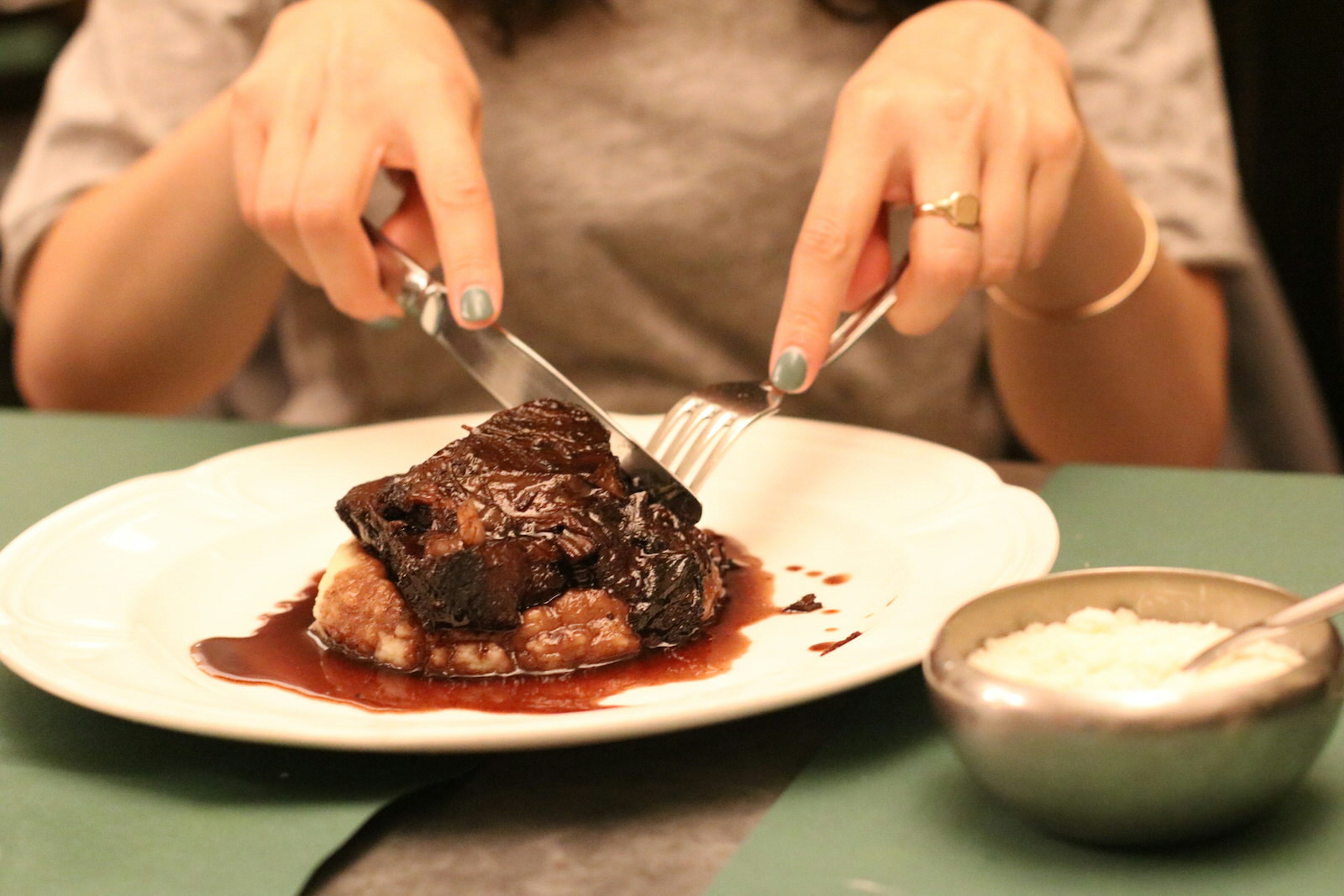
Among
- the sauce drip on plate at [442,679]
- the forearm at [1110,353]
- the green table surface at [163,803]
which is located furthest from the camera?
the forearm at [1110,353]

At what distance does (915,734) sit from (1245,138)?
2.81 metres

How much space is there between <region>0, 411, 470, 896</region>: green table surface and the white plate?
0.15 feet

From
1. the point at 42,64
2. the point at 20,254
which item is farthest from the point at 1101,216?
the point at 42,64

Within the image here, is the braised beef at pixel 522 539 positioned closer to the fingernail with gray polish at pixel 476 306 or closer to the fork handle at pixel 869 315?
the fingernail with gray polish at pixel 476 306

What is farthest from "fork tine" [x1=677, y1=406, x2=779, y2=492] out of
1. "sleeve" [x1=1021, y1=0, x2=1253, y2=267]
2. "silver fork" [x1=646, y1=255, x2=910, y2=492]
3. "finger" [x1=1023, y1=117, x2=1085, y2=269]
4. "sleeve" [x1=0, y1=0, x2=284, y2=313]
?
"sleeve" [x1=0, y1=0, x2=284, y2=313]

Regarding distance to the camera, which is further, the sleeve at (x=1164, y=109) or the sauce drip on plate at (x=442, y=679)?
the sleeve at (x=1164, y=109)

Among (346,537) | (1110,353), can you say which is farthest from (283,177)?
(1110,353)

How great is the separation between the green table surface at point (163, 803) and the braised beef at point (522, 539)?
0.21 m

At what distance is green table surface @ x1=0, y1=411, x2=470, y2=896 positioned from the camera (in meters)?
0.92

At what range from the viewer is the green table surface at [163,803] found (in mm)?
920

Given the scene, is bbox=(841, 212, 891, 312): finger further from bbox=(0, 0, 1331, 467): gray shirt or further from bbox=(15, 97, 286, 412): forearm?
bbox=(15, 97, 286, 412): forearm

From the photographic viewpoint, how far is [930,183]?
1513mm

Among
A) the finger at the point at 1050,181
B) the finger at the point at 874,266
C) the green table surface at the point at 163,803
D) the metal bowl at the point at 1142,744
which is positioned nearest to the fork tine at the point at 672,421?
the finger at the point at 874,266

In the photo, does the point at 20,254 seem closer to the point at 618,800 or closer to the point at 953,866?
the point at 618,800
